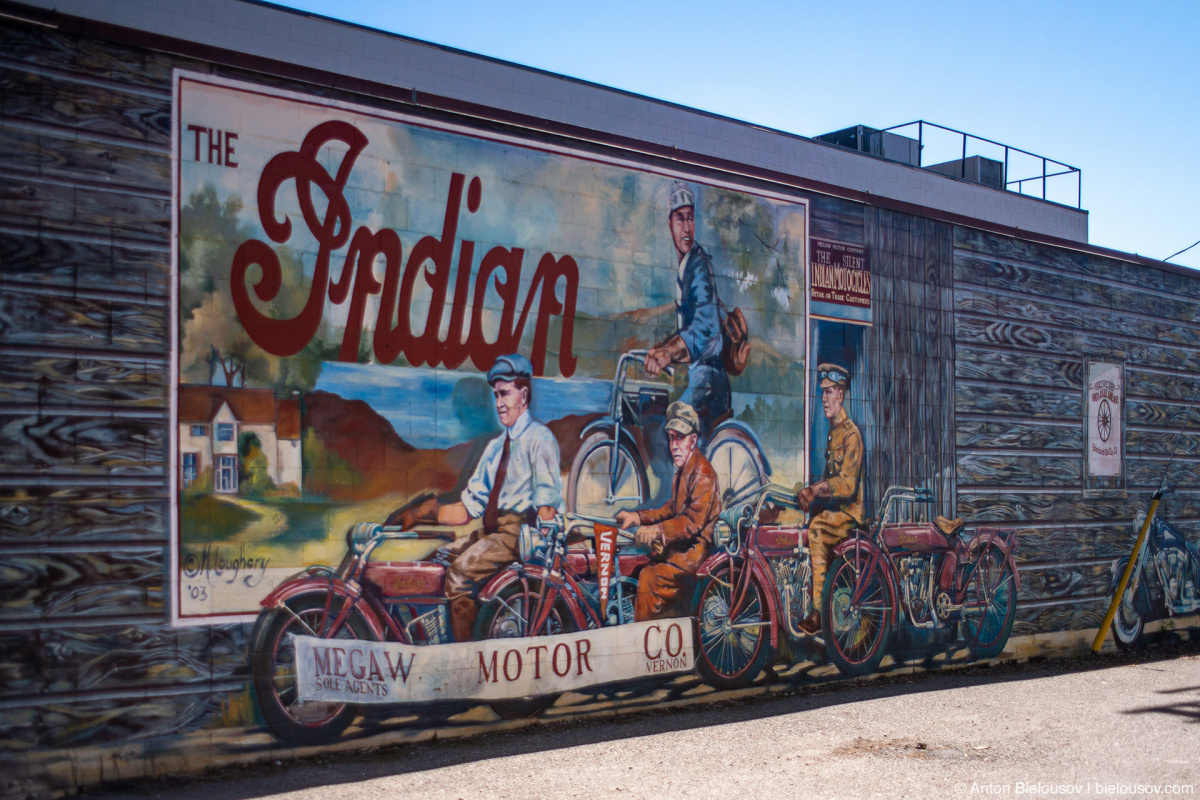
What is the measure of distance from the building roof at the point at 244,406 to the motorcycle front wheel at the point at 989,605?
8851mm

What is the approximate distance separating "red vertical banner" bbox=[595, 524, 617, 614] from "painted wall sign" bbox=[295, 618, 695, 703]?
0.36 metres

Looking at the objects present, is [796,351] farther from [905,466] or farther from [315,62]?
[315,62]

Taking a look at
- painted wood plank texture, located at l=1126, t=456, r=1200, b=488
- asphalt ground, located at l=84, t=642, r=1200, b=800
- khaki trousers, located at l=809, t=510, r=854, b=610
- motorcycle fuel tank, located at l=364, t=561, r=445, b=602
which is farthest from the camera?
painted wood plank texture, located at l=1126, t=456, r=1200, b=488

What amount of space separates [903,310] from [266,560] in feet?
26.9

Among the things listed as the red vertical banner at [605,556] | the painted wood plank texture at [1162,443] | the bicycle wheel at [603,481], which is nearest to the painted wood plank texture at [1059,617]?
the painted wood plank texture at [1162,443]

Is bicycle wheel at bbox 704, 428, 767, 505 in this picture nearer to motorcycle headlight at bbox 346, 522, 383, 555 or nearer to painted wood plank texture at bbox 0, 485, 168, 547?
motorcycle headlight at bbox 346, 522, 383, 555

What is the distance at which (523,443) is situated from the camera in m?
9.19

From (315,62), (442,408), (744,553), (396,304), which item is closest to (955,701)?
(744,553)

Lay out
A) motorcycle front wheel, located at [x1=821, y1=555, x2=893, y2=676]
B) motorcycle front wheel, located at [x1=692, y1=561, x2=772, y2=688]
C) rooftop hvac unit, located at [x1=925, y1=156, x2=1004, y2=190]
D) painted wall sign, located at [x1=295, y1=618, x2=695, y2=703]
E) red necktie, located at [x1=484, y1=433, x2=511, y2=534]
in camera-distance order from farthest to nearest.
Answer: rooftop hvac unit, located at [x1=925, y1=156, x2=1004, y2=190]
motorcycle front wheel, located at [x1=821, y1=555, x2=893, y2=676]
motorcycle front wheel, located at [x1=692, y1=561, x2=772, y2=688]
red necktie, located at [x1=484, y1=433, x2=511, y2=534]
painted wall sign, located at [x1=295, y1=618, x2=695, y2=703]

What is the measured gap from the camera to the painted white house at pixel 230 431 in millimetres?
7422

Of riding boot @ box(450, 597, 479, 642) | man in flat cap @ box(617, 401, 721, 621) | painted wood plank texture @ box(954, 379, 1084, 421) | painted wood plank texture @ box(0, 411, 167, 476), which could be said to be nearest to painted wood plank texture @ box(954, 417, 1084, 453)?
painted wood plank texture @ box(954, 379, 1084, 421)

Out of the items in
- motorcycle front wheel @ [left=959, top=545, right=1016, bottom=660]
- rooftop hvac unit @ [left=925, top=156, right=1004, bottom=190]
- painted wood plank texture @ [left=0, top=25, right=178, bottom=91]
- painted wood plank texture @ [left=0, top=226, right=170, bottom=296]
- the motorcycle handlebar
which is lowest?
motorcycle front wheel @ [left=959, top=545, right=1016, bottom=660]

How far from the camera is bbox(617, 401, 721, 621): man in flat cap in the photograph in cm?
998

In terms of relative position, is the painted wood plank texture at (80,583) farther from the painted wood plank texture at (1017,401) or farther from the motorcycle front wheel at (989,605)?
the painted wood plank texture at (1017,401)
